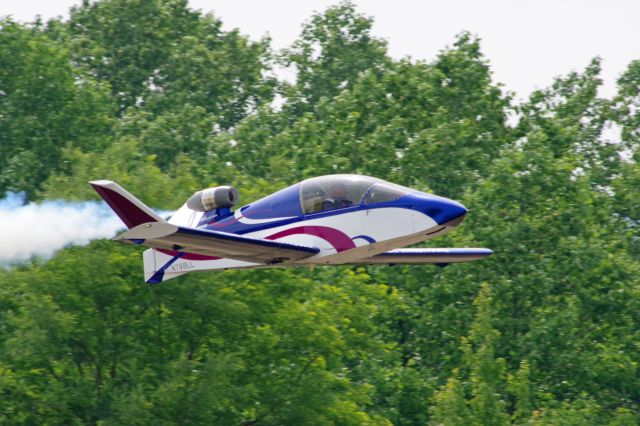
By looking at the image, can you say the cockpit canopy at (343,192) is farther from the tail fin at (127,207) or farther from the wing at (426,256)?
the tail fin at (127,207)

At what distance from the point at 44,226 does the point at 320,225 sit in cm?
748

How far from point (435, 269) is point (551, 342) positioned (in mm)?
6289

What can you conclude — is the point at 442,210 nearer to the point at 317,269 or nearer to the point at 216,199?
the point at 216,199

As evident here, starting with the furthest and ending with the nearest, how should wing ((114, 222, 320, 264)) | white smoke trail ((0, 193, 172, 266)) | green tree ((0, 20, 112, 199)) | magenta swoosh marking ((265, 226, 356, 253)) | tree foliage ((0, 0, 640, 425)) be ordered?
green tree ((0, 20, 112, 199)), tree foliage ((0, 0, 640, 425)), white smoke trail ((0, 193, 172, 266)), magenta swoosh marking ((265, 226, 356, 253)), wing ((114, 222, 320, 264))

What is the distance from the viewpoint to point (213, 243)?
94.9ft

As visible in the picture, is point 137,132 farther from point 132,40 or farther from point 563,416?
point 563,416

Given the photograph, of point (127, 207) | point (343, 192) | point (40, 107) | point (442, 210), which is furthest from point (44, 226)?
point (40, 107)

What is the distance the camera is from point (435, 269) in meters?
56.2

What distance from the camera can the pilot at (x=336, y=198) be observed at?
2984cm

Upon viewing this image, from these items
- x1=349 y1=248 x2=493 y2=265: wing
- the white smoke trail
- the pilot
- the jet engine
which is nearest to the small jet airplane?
the pilot

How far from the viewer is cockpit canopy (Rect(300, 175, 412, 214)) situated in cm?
2967

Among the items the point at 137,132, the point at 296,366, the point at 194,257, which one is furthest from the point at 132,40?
the point at 194,257

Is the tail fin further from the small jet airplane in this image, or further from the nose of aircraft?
the nose of aircraft

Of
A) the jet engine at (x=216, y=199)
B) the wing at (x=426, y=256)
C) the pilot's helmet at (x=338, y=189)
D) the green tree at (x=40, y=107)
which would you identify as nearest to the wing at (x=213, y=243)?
the pilot's helmet at (x=338, y=189)
